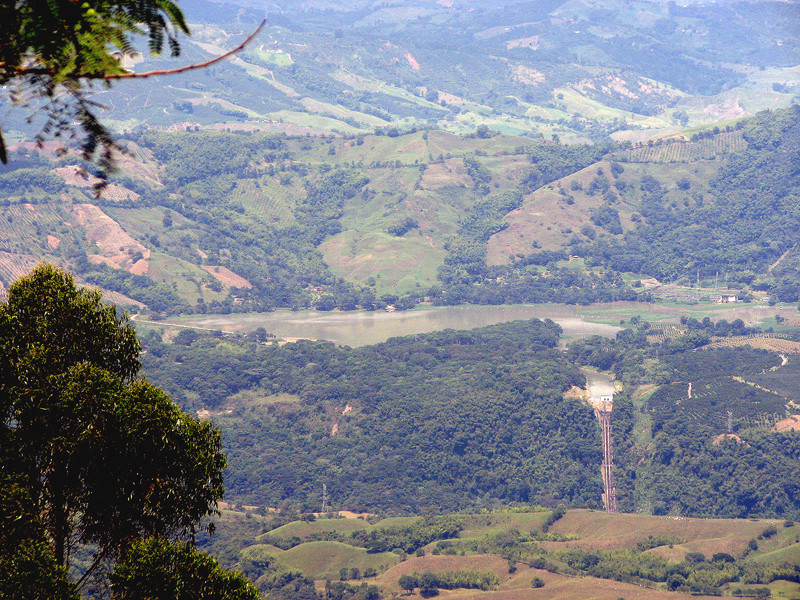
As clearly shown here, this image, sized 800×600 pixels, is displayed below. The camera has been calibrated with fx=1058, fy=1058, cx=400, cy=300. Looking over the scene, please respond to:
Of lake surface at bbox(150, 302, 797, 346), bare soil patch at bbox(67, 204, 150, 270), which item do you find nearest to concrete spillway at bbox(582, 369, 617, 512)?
lake surface at bbox(150, 302, 797, 346)

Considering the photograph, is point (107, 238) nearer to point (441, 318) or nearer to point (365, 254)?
point (365, 254)

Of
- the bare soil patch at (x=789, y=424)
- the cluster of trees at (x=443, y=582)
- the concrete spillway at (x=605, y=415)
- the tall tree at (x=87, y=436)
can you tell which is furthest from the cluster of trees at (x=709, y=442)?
the tall tree at (x=87, y=436)

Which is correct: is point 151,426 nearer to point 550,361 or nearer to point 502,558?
point 502,558

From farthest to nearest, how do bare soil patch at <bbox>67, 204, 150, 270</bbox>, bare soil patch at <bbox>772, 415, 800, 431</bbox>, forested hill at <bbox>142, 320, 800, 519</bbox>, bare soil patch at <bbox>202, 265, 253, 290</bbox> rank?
bare soil patch at <bbox>202, 265, 253, 290</bbox> < bare soil patch at <bbox>67, 204, 150, 270</bbox> < bare soil patch at <bbox>772, 415, 800, 431</bbox> < forested hill at <bbox>142, 320, 800, 519</bbox>

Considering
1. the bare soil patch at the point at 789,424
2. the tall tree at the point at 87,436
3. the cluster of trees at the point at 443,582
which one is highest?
the tall tree at the point at 87,436

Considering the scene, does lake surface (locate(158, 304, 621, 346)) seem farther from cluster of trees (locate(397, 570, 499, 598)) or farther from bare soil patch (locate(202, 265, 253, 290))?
cluster of trees (locate(397, 570, 499, 598))

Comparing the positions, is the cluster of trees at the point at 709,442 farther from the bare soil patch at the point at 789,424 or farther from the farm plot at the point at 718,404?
the bare soil patch at the point at 789,424
